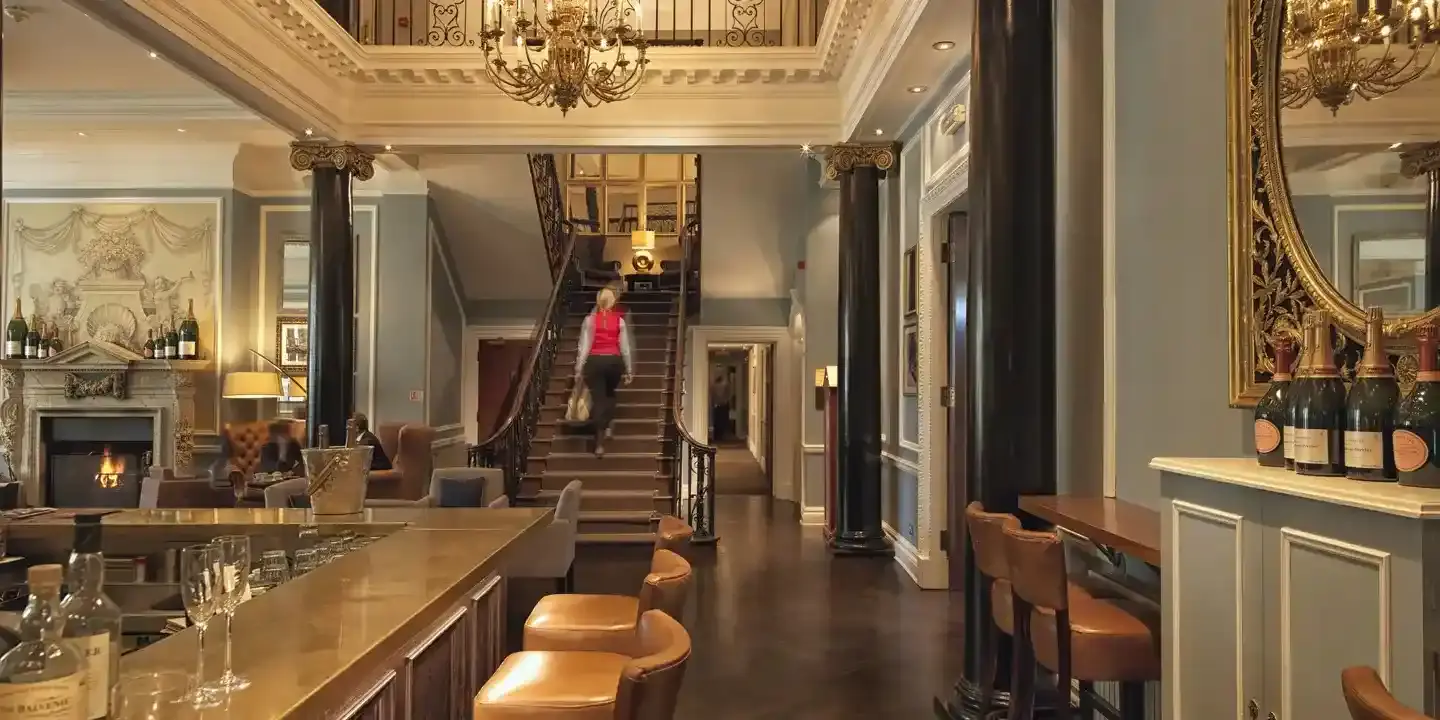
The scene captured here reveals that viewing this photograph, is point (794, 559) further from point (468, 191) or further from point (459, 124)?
point (468, 191)

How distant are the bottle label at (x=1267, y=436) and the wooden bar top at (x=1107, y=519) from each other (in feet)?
1.40

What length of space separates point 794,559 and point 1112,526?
518cm

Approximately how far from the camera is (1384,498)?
61.6 inches

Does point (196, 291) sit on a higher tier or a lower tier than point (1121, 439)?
higher

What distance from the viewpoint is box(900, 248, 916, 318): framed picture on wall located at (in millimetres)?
7693

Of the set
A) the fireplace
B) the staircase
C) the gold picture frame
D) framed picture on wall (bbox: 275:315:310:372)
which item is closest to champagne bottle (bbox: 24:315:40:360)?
the fireplace

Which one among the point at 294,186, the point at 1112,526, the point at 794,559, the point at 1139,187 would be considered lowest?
the point at 794,559

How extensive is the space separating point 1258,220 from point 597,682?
246 centimetres

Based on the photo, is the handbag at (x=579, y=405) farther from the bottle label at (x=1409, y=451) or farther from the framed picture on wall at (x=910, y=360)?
the bottle label at (x=1409, y=451)

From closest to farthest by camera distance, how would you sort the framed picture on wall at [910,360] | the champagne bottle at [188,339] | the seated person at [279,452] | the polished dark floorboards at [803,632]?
the polished dark floorboards at [803,632] < the framed picture on wall at [910,360] < the seated person at [279,452] < the champagne bottle at [188,339]

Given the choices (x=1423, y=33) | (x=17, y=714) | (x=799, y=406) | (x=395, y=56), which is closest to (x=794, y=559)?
(x=799, y=406)

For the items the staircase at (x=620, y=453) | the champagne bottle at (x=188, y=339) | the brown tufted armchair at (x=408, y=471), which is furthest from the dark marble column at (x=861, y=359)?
the champagne bottle at (x=188, y=339)

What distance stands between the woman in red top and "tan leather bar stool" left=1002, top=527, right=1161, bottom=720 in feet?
22.6

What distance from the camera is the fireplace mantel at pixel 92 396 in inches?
384
